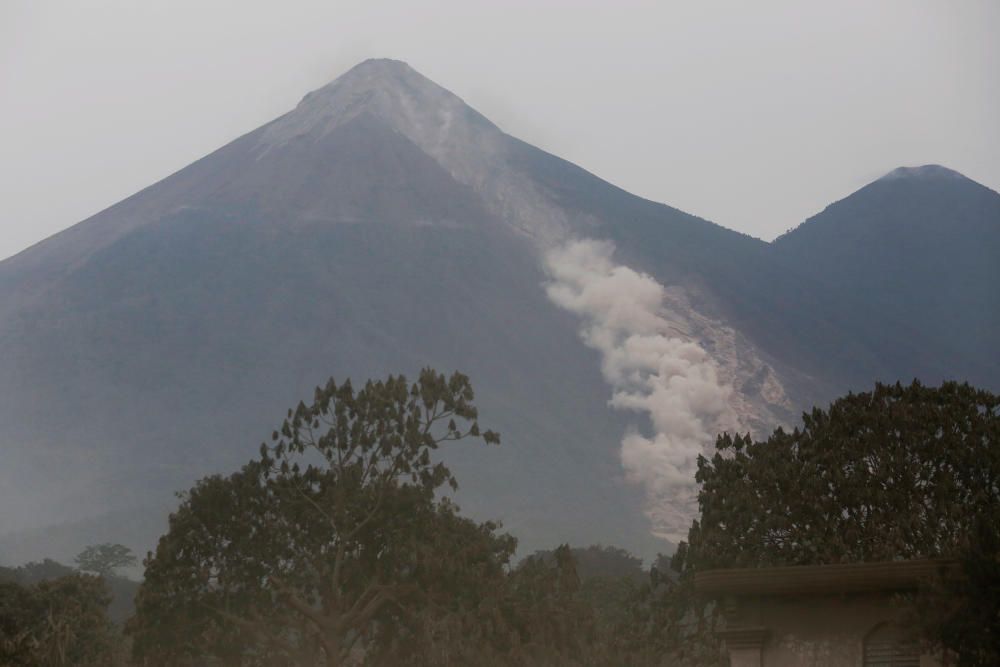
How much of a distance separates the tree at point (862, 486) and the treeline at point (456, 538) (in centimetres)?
6

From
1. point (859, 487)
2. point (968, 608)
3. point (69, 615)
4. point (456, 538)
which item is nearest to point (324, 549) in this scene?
point (456, 538)

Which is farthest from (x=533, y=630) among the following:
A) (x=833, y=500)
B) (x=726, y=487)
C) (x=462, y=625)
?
(x=833, y=500)

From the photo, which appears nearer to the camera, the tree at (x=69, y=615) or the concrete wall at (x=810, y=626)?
the concrete wall at (x=810, y=626)

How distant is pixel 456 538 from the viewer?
1640 inches

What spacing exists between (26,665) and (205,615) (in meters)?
9.98

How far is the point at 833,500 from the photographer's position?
128ft

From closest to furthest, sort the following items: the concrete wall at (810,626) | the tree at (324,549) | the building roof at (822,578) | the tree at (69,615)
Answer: the building roof at (822,578) < the concrete wall at (810,626) < the tree at (324,549) < the tree at (69,615)

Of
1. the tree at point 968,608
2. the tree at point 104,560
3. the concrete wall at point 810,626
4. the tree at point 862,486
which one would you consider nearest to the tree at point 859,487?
the tree at point 862,486

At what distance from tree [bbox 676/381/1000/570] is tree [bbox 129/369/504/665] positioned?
728 centimetres

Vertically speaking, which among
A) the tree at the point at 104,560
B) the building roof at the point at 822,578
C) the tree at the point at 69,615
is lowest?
the building roof at the point at 822,578

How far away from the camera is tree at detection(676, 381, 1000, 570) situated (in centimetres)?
3728

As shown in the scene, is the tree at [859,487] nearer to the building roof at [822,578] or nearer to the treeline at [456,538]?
the treeline at [456,538]

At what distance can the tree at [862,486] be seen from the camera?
37.3m

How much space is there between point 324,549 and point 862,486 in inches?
674
